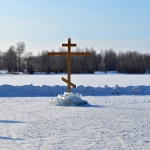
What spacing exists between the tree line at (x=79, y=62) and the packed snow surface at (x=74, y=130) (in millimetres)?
59006

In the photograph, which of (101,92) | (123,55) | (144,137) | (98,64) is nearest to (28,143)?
(144,137)

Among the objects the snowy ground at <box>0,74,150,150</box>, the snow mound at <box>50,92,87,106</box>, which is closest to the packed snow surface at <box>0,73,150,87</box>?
the snow mound at <box>50,92,87,106</box>

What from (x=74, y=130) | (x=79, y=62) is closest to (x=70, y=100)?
(x=74, y=130)

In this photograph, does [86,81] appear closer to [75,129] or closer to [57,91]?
[57,91]

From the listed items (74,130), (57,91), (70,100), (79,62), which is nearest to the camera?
(74,130)

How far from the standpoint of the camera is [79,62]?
82.6 m

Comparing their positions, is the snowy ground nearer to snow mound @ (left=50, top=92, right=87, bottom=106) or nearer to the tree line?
snow mound @ (left=50, top=92, right=87, bottom=106)

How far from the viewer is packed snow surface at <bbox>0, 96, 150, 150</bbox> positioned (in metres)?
7.58

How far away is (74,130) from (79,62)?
241ft

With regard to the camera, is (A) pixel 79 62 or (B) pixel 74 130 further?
(A) pixel 79 62

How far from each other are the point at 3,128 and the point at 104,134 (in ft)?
8.63

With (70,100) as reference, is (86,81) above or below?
above

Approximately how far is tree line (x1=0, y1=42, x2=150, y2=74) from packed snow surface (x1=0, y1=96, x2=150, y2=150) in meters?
59.0

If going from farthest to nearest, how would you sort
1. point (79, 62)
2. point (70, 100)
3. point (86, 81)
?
point (79, 62) < point (86, 81) < point (70, 100)
